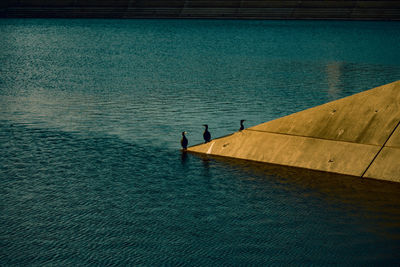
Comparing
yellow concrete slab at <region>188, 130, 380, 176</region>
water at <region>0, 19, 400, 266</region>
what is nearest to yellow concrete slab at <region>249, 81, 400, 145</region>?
yellow concrete slab at <region>188, 130, 380, 176</region>

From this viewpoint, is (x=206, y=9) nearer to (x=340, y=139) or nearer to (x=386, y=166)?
(x=340, y=139)

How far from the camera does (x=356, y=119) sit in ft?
66.3

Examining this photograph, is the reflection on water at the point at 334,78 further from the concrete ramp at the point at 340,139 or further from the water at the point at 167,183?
the concrete ramp at the point at 340,139

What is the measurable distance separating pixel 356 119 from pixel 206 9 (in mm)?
108936

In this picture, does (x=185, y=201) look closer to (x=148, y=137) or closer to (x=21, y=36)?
(x=148, y=137)

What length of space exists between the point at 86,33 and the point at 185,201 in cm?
8156

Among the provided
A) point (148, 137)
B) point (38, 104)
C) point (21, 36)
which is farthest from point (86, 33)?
point (148, 137)

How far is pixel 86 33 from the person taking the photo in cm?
9488

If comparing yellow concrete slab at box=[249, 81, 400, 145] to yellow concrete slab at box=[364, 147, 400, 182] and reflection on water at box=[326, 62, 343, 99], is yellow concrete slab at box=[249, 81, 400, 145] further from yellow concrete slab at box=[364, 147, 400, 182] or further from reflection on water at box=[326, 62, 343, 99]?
reflection on water at box=[326, 62, 343, 99]

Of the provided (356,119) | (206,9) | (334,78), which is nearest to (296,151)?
(356,119)

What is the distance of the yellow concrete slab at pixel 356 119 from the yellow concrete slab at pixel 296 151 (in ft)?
0.99

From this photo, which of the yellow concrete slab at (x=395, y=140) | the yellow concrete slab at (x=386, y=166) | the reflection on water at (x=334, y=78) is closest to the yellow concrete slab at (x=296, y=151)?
the yellow concrete slab at (x=386, y=166)

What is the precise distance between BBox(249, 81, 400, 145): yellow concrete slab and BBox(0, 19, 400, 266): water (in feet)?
5.62

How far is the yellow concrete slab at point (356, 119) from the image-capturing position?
19.6 m
